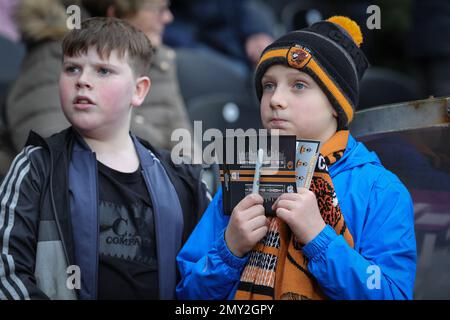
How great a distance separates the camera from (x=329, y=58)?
234 cm

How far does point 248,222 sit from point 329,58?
562mm

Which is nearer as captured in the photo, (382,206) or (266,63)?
(382,206)

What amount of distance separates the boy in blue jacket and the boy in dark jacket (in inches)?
6.7

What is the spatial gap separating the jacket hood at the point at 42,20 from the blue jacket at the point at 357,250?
1959 millimetres

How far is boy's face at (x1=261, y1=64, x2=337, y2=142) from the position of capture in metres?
2.29

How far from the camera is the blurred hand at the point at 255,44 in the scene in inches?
234

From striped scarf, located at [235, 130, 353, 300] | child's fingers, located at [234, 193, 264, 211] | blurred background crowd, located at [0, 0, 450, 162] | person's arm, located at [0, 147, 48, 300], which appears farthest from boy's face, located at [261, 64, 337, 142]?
blurred background crowd, located at [0, 0, 450, 162]

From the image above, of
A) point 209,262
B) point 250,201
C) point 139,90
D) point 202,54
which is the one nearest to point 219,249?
point 209,262
